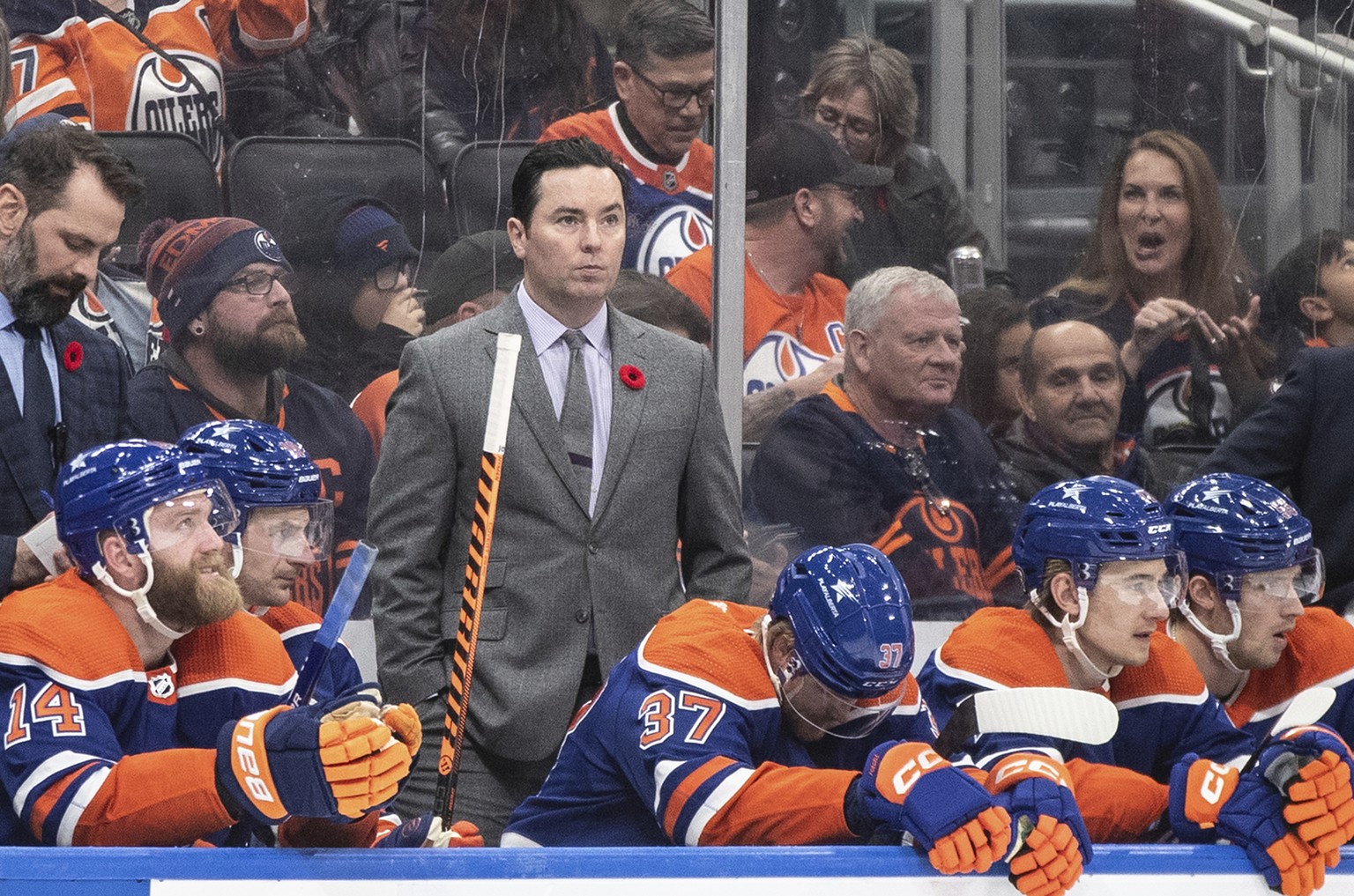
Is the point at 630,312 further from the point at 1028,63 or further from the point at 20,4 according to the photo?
the point at 20,4

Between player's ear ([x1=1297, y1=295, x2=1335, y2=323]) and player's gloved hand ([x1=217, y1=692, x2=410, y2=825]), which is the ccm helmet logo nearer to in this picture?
player's gloved hand ([x1=217, y1=692, x2=410, y2=825])

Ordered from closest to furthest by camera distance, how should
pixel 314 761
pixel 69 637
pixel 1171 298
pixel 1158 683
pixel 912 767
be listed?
pixel 314 761 < pixel 912 767 < pixel 69 637 < pixel 1158 683 < pixel 1171 298

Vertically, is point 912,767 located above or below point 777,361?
below

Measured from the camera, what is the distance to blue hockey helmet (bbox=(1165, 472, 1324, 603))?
2.93m

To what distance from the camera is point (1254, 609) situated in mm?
2943

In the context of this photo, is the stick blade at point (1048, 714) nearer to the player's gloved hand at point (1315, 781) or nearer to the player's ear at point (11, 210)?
the player's gloved hand at point (1315, 781)

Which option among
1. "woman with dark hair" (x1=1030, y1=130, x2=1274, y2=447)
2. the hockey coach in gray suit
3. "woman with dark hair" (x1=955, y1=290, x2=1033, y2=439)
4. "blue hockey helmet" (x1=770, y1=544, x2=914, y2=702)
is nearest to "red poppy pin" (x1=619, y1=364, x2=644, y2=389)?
the hockey coach in gray suit

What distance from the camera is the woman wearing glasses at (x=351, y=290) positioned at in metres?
3.48

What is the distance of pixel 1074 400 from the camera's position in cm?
385

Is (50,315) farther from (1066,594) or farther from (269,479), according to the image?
(1066,594)

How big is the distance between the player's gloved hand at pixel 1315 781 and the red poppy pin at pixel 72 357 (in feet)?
6.33

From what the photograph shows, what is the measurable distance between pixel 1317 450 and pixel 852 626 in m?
1.36

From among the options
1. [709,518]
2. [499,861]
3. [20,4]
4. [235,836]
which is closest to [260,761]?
[499,861]

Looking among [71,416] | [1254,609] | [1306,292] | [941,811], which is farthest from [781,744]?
[1306,292]
